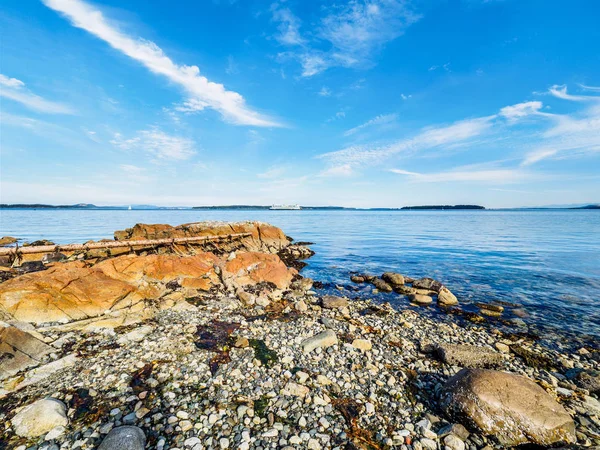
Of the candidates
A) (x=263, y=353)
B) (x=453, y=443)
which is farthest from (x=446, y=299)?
(x=263, y=353)

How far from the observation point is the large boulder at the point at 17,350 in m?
6.34

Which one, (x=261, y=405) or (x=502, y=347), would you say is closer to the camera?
(x=261, y=405)

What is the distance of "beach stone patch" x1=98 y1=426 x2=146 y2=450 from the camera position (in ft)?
14.0

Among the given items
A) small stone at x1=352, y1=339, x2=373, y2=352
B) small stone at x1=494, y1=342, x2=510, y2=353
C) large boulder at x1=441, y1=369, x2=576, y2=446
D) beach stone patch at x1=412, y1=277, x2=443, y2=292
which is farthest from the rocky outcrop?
large boulder at x1=441, y1=369, x2=576, y2=446

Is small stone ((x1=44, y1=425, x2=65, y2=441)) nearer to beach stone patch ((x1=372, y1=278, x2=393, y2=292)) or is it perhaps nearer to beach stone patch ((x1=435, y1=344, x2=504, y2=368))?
beach stone patch ((x1=435, y1=344, x2=504, y2=368))

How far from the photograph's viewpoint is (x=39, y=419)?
4.75 meters

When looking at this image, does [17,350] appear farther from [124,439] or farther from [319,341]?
[319,341]

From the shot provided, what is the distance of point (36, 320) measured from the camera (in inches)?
350

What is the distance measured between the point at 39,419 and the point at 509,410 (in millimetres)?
9108

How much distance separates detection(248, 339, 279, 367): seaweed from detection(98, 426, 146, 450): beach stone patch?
3219 mm

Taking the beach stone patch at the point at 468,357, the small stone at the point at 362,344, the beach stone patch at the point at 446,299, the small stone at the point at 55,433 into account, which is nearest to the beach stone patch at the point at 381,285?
the beach stone patch at the point at 446,299

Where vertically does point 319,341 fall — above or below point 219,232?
below

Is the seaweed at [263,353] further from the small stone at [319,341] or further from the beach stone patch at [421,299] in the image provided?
the beach stone patch at [421,299]

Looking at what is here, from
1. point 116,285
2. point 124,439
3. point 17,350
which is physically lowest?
point 124,439
